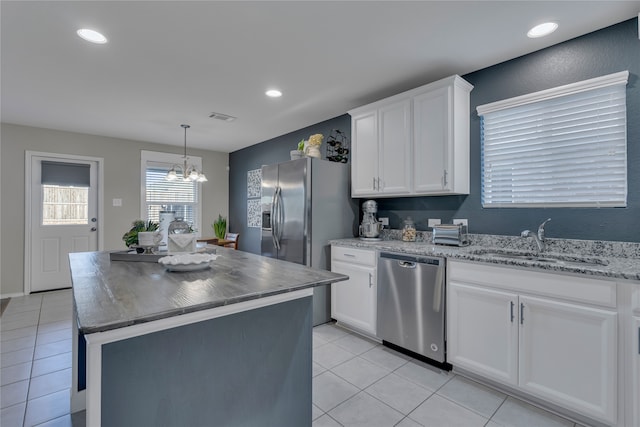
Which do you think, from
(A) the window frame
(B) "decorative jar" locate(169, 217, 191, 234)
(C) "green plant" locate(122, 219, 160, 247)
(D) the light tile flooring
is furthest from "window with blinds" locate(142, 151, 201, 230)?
(B) "decorative jar" locate(169, 217, 191, 234)

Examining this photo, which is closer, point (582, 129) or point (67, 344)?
point (582, 129)

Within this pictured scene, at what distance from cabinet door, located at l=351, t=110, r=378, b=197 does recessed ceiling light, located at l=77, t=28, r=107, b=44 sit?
2261 mm

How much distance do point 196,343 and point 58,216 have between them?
4.85 meters

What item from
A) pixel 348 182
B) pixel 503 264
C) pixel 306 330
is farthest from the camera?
pixel 348 182

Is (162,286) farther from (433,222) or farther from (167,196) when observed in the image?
(167,196)

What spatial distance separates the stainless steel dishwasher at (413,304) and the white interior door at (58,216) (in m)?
4.69

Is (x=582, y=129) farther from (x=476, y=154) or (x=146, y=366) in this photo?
(x=146, y=366)

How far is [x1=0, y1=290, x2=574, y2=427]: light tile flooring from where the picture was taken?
1746 mm

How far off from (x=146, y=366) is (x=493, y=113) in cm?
292

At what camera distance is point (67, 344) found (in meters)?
2.69

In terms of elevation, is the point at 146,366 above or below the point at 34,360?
above

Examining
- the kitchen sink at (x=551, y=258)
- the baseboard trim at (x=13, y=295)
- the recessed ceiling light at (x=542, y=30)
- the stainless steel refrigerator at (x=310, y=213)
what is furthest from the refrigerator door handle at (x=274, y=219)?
the baseboard trim at (x=13, y=295)

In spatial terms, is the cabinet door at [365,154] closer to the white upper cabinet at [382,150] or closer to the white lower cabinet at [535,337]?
the white upper cabinet at [382,150]

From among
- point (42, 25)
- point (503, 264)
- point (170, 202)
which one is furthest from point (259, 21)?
point (170, 202)
